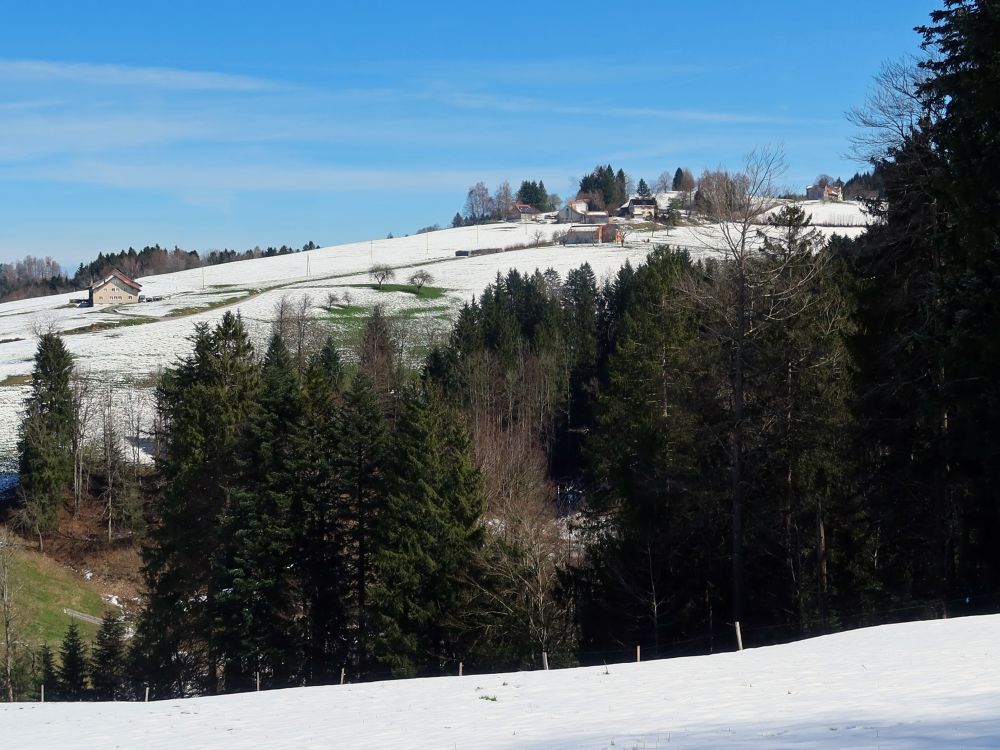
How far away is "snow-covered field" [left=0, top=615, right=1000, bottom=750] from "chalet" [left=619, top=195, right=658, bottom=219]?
476 ft

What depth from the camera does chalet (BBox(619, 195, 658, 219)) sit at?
522ft

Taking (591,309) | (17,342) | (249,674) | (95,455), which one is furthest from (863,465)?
(17,342)

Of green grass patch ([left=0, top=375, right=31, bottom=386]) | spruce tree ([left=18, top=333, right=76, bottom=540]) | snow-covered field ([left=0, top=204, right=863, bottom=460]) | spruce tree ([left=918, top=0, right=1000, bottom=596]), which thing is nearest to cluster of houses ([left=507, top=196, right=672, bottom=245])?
snow-covered field ([left=0, top=204, right=863, bottom=460])

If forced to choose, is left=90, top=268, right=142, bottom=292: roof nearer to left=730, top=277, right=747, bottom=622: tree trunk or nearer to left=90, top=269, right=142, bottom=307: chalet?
left=90, top=269, right=142, bottom=307: chalet

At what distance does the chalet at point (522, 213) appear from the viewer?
184375mm

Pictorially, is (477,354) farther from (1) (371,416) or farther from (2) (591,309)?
(1) (371,416)

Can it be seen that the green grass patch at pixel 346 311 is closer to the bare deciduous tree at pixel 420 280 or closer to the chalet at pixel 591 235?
the bare deciduous tree at pixel 420 280

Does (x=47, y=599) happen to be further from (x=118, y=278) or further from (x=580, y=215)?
(x=580, y=215)

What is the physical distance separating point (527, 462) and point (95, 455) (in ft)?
88.1

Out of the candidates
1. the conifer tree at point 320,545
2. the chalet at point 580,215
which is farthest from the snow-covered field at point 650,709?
the chalet at point 580,215

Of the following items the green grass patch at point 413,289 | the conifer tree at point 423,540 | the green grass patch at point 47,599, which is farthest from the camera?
the green grass patch at point 413,289

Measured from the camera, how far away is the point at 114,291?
106m

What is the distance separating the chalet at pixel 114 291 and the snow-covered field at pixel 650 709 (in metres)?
95.4

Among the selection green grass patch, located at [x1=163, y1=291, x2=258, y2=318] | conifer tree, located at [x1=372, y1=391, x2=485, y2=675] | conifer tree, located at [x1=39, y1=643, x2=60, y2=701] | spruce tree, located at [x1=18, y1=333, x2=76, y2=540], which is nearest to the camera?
conifer tree, located at [x1=372, y1=391, x2=485, y2=675]
